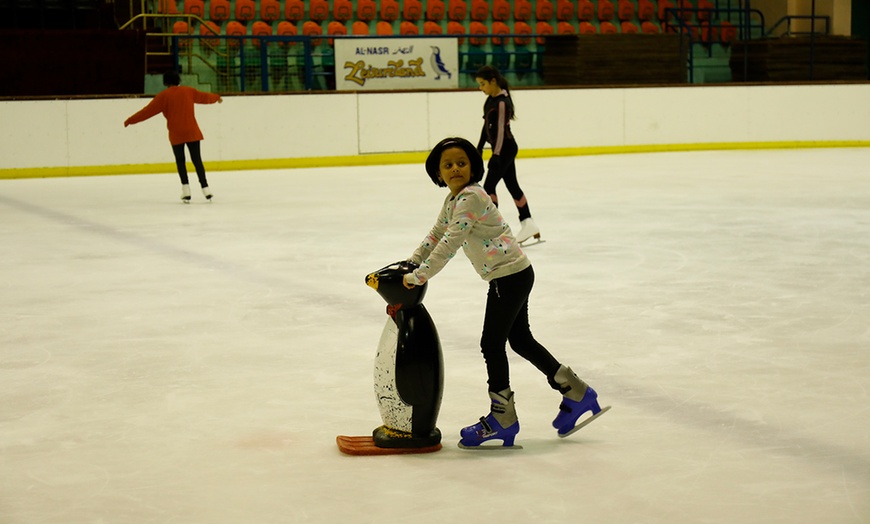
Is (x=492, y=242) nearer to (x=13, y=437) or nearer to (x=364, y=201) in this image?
(x=13, y=437)

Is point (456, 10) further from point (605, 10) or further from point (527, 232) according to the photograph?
point (527, 232)

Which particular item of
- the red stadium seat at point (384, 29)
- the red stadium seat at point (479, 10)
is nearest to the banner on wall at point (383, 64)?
the red stadium seat at point (384, 29)

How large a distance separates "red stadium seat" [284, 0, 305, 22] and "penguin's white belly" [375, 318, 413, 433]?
1651 cm

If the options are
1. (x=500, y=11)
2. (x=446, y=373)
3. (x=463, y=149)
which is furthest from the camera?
(x=500, y=11)

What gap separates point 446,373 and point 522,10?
56.4 feet

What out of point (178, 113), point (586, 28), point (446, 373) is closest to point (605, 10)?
point (586, 28)

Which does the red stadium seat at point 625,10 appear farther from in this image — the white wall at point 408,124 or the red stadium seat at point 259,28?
the red stadium seat at point 259,28

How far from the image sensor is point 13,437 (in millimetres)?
3838

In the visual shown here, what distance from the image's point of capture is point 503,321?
3557mm

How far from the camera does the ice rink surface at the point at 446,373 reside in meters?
3.17

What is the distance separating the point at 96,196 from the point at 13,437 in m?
9.30

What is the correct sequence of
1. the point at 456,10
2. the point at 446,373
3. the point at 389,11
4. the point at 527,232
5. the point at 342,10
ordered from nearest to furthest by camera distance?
the point at 446,373, the point at 527,232, the point at 342,10, the point at 389,11, the point at 456,10

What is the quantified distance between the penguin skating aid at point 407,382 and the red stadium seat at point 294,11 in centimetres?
1650

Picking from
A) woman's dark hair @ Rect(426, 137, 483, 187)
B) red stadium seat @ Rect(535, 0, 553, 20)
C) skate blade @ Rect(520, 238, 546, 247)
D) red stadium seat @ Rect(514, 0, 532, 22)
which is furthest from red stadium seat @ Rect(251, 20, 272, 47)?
woman's dark hair @ Rect(426, 137, 483, 187)
